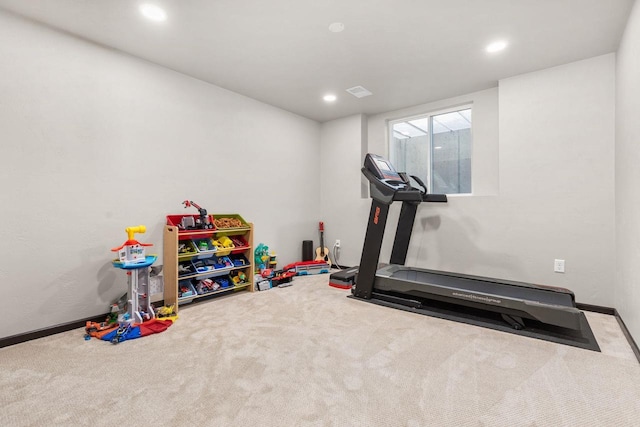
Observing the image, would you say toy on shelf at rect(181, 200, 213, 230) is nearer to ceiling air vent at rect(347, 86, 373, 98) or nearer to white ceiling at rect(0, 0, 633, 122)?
white ceiling at rect(0, 0, 633, 122)

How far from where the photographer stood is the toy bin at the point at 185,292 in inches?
120

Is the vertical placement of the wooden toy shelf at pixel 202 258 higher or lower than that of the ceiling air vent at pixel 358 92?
lower

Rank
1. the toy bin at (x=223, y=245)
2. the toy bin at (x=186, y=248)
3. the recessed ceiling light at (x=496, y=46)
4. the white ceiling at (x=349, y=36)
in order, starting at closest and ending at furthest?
the white ceiling at (x=349, y=36) → the recessed ceiling light at (x=496, y=46) → the toy bin at (x=186, y=248) → the toy bin at (x=223, y=245)

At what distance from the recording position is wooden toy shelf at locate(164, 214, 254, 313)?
3.01 meters

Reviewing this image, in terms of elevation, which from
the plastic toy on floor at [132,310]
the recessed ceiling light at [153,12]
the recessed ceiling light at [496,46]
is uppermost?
the recessed ceiling light at [153,12]

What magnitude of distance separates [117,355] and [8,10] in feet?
8.91

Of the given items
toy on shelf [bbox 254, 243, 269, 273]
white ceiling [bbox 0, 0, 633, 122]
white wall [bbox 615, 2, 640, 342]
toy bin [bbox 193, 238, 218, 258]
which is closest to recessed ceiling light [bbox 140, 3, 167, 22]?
white ceiling [bbox 0, 0, 633, 122]

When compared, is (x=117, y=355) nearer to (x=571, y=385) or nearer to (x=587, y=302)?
(x=571, y=385)

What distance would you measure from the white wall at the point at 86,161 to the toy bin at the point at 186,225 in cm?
11

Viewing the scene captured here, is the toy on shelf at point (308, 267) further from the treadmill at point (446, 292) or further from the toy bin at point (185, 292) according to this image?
the toy bin at point (185, 292)

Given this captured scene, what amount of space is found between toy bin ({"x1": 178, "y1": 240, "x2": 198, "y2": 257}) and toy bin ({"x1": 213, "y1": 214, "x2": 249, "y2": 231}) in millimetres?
333

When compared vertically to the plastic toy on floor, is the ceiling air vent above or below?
above

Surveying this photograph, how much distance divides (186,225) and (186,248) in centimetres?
25

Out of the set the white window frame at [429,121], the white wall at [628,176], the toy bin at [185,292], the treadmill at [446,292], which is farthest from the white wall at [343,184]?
the white wall at [628,176]
